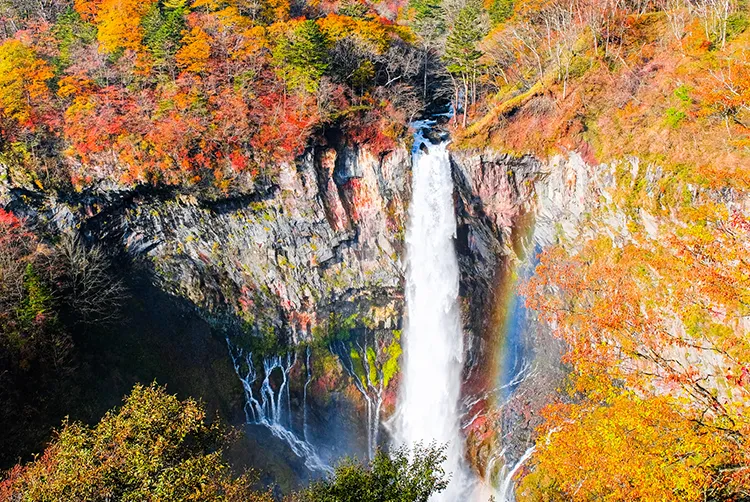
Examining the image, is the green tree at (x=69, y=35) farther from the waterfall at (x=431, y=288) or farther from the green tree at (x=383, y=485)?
the green tree at (x=383, y=485)

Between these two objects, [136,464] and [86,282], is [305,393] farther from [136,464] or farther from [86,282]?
[136,464]

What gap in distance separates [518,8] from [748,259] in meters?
29.0

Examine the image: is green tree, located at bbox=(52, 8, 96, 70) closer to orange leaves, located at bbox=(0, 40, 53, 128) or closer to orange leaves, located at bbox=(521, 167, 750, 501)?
orange leaves, located at bbox=(0, 40, 53, 128)

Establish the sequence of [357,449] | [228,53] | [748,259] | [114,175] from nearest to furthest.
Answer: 1. [748,259]
2. [114,175]
3. [357,449]
4. [228,53]

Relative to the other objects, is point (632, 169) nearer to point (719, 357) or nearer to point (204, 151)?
point (719, 357)

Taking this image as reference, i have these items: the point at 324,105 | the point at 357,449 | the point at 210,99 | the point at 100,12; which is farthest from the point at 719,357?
the point at 100,12

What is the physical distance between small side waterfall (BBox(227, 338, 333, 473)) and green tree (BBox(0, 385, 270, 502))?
13852 millimetres

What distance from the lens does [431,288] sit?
27891mm

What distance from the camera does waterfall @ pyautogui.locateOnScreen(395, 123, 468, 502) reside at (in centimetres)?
2731

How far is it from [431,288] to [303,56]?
1624cm

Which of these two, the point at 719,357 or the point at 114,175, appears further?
the point at 114,175

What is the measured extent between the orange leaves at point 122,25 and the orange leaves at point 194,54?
2.93 metres

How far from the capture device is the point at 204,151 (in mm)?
25359

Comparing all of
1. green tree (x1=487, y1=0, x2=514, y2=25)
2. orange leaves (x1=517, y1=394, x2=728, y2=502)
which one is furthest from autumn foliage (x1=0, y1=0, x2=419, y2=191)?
orange leaves (x1=517, y1=394, x2=728, y2=502)
